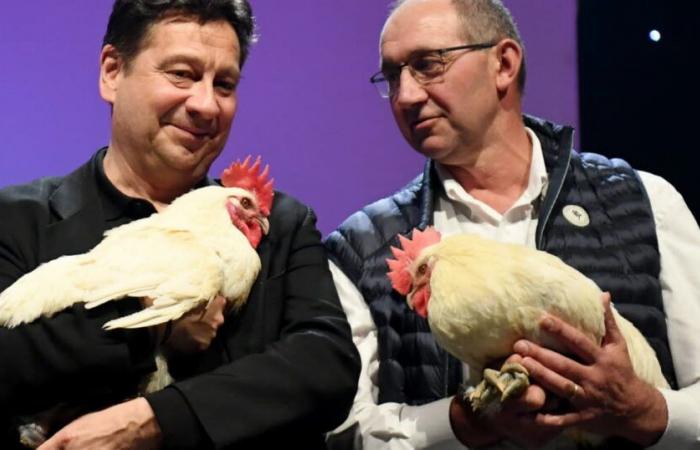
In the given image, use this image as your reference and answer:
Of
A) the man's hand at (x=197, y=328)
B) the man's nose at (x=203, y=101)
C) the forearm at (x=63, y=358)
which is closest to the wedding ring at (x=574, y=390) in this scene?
the man's hand at (x=197, y=328)

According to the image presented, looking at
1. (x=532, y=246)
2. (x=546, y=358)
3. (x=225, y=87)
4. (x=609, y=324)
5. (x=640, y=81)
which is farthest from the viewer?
(x=640, y=81)

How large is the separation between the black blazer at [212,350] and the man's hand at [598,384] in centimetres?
39

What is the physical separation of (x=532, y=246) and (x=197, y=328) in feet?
3.00

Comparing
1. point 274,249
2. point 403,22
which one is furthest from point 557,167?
point 274,249

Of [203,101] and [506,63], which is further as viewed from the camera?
[506,63]

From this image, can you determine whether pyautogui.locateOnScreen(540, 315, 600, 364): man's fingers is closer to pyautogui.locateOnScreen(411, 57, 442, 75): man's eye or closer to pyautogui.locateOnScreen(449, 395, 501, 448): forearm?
pyautogui.locateOnScreen(449, 395, 501, 448): forearm

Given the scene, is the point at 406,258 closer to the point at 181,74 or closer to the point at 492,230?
the point at 492,230

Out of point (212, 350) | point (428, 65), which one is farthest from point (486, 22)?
point (212, 350)

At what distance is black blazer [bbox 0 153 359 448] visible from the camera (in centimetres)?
160

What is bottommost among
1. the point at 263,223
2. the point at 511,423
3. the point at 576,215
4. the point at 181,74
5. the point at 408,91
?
the point at 511,423

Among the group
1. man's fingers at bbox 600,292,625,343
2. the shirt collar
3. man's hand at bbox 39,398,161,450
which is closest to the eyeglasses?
the shirt collar

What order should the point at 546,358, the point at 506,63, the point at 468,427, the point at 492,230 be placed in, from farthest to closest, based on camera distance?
the point at 506,63 < the point at 492,230 < the point at 468,427 < the point at 546,358

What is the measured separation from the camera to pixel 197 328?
171 cm

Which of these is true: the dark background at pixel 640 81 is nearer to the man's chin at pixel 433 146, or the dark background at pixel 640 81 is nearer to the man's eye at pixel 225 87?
the man's chin at pixel 433 146
